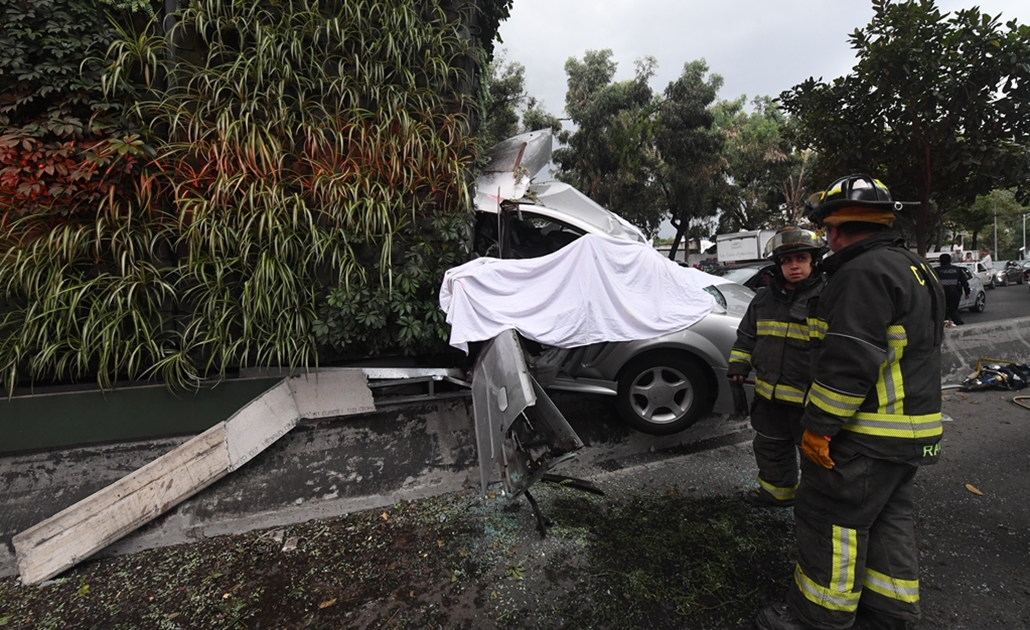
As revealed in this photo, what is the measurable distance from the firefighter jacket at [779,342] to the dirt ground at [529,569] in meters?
0.87

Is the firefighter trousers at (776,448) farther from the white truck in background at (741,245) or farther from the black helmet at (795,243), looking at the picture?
the white truck in background at (741,245)

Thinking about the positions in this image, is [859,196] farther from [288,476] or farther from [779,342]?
[288,476]

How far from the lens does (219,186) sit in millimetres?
3336

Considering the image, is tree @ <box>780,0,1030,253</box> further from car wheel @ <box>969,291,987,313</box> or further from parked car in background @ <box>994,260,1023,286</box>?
parked car in background @ <box>994,260,1023,286</box>

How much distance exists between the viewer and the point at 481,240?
4.41 meters

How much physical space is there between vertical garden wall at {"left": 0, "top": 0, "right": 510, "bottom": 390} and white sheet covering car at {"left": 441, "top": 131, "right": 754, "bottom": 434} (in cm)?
60

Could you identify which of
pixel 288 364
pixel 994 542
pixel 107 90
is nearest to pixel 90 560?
pixel 288 364

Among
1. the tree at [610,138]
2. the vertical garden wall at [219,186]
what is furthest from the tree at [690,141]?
the vertical garden wall at [219,186]

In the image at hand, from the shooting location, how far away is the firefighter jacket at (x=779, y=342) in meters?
2.44

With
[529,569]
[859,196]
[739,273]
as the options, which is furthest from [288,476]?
[739,273]

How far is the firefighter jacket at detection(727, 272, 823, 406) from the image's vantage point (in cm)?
244

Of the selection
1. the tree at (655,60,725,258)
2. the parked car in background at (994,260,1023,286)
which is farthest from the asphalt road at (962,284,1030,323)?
the tree at (655,60,725,258)

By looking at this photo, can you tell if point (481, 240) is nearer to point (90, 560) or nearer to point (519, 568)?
point (519, 568)

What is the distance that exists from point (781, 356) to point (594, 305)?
3.66ft
